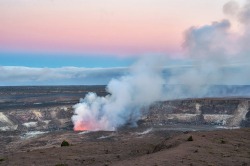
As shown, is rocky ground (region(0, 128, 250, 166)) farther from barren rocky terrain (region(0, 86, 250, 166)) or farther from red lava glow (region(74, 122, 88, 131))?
red lava glow (region(74, 122, 88, 131))

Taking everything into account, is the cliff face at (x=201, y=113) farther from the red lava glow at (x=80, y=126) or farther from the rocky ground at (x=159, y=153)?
the rocky ground at (x=159, y=153)

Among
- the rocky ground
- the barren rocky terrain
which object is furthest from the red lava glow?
the rocky ground

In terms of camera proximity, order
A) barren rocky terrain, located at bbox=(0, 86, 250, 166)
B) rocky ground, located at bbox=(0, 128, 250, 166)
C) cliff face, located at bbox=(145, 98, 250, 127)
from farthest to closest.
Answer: cliff face, located at bbox=(145, 98, 250, 127)
barren rocky terrain, located at bbox=(0, 86, 250, 166)
rocky ground, located at bbox=(0, 128, 250, 166)

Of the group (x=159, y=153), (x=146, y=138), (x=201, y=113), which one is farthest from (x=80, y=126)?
(x=159, y=153)

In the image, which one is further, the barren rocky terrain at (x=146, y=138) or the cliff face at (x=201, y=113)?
the cliff face at (x=201, y=113)

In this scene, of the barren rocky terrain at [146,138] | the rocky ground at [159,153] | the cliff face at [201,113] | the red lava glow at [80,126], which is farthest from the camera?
the cliff face at [201,113]

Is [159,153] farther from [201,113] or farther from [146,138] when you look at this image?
[201,113]

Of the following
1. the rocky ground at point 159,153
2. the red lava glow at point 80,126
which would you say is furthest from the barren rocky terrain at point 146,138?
Result: the red lava glow at point 80,126

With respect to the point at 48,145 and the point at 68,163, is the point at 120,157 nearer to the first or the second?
the point at 68,163

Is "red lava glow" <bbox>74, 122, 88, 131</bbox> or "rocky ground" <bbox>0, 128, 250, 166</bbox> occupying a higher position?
"rocky ground" <bbox>0, 128, 250, 166</bbox>

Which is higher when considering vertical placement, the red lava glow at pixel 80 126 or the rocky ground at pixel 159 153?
the rocky ground at pixel 159 153

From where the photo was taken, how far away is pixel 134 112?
88.9 metres

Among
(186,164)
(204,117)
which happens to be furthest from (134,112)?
(186,164)

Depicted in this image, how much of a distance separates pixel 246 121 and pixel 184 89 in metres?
56.1
